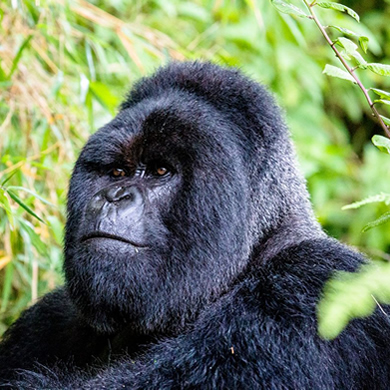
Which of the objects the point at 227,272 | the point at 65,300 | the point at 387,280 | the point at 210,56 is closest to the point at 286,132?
the point at 227,272

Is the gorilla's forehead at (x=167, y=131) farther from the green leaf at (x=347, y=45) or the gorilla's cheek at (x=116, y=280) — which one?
the green leaf at (x=347, y=45)

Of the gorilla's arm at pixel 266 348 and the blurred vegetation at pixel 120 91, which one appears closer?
the gorilla's arm at pixel 266 348

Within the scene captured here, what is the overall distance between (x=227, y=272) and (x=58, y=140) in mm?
2109

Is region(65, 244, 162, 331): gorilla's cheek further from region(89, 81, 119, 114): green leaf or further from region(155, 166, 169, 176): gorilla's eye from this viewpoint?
region(89, 81, 119, 114): green leaf

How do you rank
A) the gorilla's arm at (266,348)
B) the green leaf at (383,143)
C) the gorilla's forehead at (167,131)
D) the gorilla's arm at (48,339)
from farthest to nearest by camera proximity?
the gorilla's arm at (48,339) < the gorilla's forehead at (167,131) < the gorilla's arm at (266,348) < the green leaf at (383,143)

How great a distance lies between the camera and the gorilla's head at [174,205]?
2.70m

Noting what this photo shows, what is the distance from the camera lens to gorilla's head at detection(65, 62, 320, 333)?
106 inches

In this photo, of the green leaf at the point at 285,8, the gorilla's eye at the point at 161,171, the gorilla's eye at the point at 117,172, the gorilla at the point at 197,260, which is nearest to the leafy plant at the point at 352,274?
the green leaf at the point at 285,8

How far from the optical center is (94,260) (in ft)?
8.81

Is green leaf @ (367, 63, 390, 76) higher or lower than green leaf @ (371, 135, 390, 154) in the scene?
higher

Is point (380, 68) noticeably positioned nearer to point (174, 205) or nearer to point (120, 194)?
point (174, 205)

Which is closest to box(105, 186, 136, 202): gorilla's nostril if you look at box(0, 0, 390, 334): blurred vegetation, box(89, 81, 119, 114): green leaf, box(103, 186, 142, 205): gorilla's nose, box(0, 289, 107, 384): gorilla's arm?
box(103, 186, 142, 205): gorilla's nose

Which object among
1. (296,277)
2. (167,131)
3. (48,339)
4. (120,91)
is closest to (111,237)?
(167,131)

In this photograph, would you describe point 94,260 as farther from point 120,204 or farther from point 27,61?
point 27,61
